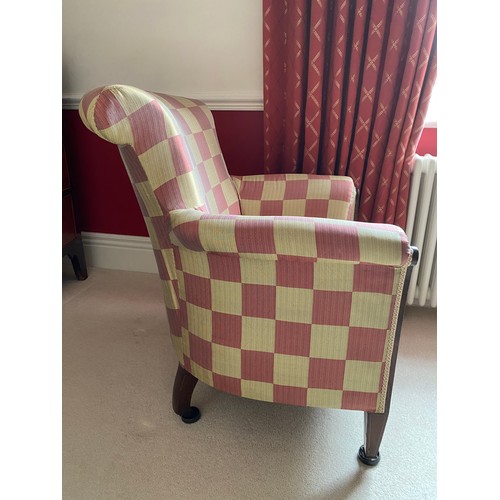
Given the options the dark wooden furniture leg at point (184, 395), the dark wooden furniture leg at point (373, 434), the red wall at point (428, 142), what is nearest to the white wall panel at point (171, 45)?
the red wall at point (428, 142)

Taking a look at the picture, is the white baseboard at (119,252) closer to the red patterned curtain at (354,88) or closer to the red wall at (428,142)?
the red patterned curtain at (354,88)

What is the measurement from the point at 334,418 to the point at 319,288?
0.57 metres

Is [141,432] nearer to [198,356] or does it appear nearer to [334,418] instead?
[198,356]

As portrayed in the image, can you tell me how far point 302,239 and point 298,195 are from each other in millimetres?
696

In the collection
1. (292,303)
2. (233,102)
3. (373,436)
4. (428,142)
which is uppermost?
(233,102)

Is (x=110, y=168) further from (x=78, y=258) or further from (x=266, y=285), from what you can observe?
(x=266, y=285)

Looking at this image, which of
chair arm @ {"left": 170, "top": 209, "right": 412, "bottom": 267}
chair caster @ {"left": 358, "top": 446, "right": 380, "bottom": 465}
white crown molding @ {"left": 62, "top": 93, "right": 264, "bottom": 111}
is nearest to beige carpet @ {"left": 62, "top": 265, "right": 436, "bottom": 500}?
chair caster @ {"left": 358, "top": 446, "right": 380, "bottom": 465}

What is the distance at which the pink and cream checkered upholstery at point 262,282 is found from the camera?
99cm

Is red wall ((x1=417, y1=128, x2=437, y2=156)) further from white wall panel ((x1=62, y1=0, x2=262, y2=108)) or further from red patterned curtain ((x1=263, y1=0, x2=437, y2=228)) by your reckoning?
white wall panel ((x1=62, y1=0, x2=262, y2=108))

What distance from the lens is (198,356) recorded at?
4.09ft

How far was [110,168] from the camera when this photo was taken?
229 centimetres

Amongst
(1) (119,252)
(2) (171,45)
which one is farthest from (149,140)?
(1) (119,252)

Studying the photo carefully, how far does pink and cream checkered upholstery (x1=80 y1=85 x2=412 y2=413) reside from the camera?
3.26 feet
